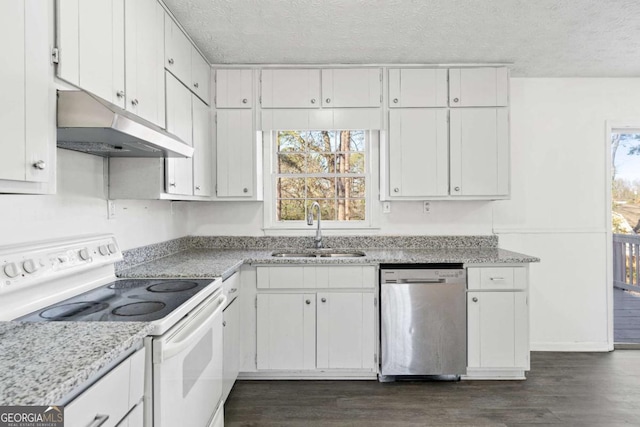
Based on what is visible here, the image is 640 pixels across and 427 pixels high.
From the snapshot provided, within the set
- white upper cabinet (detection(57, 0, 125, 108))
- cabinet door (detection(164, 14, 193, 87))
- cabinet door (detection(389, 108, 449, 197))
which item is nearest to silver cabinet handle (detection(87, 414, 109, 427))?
white upper cabinet (detection(57, 0, 125, 108))

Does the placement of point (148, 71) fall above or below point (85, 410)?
above

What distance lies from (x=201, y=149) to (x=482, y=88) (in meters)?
2.35

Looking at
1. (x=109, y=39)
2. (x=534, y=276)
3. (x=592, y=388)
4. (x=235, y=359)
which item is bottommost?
(x=592, y=388)

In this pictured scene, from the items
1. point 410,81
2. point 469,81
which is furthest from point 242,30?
point 469,81

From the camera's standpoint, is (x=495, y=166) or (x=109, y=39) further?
(x=495, y=166)

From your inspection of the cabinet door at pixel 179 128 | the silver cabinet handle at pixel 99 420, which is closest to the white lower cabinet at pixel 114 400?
the silver cabinet handle at pixel 99 420

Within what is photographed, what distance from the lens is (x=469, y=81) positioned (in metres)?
3.13

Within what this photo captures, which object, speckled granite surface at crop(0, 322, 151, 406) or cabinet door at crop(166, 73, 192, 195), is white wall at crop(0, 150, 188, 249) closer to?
cabinet door at crop(166, 73, 192, 195)

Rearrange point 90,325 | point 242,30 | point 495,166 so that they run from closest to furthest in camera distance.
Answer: point 90,325, point 242,30, point 495,166

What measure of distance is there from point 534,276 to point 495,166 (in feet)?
3.75

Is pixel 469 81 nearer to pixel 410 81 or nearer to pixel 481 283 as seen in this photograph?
pixel 410 81

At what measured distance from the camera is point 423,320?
274cm

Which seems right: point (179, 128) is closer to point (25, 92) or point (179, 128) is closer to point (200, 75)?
point (200, 75)

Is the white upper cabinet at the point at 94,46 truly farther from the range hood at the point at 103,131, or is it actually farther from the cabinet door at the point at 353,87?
the cabinet door at the point at 353,87
